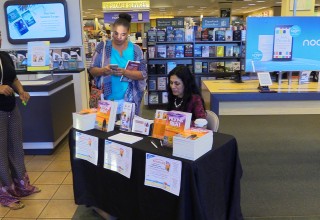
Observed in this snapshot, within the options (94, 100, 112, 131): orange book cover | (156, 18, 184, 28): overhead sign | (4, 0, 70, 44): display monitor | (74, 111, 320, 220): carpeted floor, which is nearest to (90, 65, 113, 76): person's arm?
(94, 100, 112, 131): orange book cover

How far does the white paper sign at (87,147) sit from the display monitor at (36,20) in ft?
10.3

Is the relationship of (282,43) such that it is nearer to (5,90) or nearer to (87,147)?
(87,147)

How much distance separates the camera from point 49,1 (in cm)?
482

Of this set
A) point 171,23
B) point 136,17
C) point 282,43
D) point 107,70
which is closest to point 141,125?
point 107,70

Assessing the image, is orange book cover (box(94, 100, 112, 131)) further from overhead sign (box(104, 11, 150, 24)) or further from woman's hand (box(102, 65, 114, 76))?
overhead sign (box(104, 11, 150, 24))

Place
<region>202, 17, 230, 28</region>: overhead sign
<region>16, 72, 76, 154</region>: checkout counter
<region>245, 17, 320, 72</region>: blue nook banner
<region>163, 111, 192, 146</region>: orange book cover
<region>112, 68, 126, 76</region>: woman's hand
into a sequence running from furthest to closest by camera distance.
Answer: <region>202, 17, 230, 28</region>: overhead sign
<region>16, 72, 76, 154</region>: checkout counter
<region>245, 17, 320, 72</region>: blue nook banner
<region>112, 68, 126, 76</region>: woman's hand
<region>163, 111, 192, 146</region>: orange book cover

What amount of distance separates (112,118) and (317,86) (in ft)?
6.93

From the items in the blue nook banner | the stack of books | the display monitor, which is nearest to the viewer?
the stack of books

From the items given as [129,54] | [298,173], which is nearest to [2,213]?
[129,54]

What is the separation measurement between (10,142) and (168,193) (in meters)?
1.65

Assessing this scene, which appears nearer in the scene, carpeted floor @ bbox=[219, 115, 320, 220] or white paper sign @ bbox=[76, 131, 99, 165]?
white paper sign @ bbox=[76, 131, 99, 165]

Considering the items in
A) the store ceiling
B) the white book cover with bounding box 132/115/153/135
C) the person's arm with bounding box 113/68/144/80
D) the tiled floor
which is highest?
the store ceiling

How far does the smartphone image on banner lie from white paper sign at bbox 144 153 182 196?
2.01 m

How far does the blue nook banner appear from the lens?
310 centimetres
